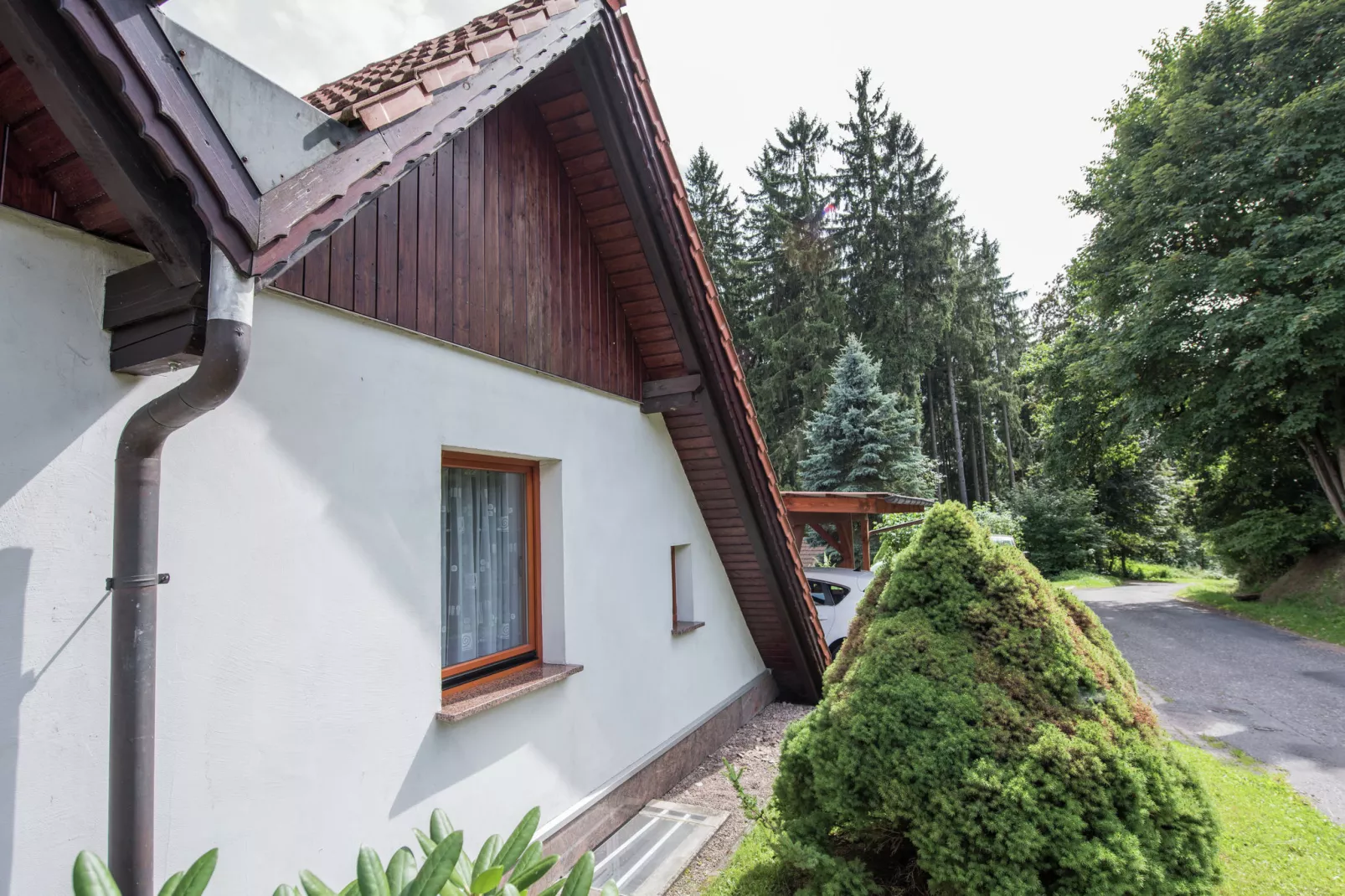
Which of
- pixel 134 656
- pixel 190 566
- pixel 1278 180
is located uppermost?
pixel 1278 180

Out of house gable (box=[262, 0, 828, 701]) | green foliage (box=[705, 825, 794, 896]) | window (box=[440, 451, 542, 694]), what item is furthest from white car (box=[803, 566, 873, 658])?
window (box=[440, 451, 542, 694])

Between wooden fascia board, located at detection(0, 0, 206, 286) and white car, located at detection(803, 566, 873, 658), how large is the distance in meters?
8.31

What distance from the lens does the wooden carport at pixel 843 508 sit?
9.73 m

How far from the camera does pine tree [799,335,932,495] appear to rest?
19.8m

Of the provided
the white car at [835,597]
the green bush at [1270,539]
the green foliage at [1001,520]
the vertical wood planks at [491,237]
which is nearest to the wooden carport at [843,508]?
the white car at [835,597]

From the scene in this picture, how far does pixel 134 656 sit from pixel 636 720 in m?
3.49

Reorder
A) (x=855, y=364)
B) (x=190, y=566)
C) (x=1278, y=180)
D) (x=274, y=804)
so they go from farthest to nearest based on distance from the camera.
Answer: (x=855, y=364) → (x=1278, y=180) → (x=274, y=804) → (x=190, y=566)

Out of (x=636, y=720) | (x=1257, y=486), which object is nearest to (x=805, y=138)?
(x=1257, y=486)

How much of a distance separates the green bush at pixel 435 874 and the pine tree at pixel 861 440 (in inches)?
725

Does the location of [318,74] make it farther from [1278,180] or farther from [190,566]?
[1278,180]

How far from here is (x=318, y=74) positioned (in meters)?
4.32

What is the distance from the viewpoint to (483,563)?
400cm

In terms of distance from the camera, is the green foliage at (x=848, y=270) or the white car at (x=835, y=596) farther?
the green foliage at (x=848, y=270)

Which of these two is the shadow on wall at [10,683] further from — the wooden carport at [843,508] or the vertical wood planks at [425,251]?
the wooden carport at [843,508]
